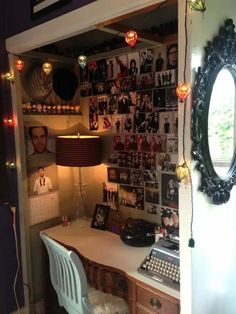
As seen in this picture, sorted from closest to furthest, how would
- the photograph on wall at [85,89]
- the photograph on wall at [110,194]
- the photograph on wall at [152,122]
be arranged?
the photograph on wall at [152,122]
the photograph on wall at [110,194]
the photograph on wall at [85,89]

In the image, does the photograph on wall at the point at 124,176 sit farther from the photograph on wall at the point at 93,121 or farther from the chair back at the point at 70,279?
the chair back at the point at 70,279

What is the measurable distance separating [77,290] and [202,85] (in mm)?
1207

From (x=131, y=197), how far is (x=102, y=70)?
98 centimetres

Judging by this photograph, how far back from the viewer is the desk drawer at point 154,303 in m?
1.39

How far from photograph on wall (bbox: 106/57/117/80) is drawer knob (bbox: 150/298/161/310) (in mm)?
1484

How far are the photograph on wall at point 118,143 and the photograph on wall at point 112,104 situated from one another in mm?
191

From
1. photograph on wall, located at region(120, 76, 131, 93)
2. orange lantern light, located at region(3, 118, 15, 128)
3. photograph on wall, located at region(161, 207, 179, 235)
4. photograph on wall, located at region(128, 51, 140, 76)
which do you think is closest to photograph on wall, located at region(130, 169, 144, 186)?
photograph on wall, located at region(161, 207, 179, 235)

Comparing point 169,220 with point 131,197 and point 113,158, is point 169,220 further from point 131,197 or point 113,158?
point 113,158

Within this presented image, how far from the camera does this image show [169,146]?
1864mm

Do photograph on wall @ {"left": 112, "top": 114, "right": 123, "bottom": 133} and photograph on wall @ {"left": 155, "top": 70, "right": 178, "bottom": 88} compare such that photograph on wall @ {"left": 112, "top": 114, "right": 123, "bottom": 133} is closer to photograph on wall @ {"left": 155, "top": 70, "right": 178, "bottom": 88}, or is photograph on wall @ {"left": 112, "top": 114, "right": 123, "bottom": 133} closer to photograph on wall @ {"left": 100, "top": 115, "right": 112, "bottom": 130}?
photograph on wall @ {"left": 100, "top": 115, "right": 112, "bottom": 130}

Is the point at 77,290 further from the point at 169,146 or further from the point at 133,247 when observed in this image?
the point at 169,146

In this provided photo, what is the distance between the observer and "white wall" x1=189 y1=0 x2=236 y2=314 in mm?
1175

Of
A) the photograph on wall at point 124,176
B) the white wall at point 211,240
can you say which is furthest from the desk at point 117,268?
the photograph on wall at point 124,176

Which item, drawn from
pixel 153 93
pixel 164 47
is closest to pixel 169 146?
pixel 153 93
